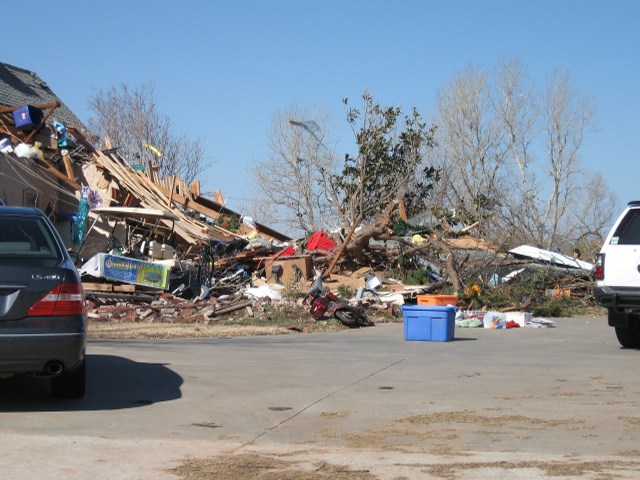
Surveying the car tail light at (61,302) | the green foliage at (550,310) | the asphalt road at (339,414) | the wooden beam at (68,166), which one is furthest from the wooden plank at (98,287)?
the car tail light at (61,302)

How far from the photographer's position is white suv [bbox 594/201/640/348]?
12055mm

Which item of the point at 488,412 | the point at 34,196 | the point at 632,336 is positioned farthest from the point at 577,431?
the point at 34,196

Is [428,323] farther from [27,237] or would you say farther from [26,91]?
[26,91]

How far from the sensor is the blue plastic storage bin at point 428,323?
561 inches

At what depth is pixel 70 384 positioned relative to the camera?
7.82 metres

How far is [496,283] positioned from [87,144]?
527 inches

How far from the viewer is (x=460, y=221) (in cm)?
2845

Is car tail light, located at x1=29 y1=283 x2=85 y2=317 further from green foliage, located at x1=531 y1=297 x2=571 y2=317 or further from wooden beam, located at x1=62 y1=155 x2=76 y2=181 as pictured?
wooden beam, located at x1=62 y1=155 x2=76 y2=181

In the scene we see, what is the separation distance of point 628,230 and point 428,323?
349 centimetres

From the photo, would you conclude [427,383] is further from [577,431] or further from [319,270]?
[319,270]

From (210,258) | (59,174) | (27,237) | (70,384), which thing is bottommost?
(70,384)

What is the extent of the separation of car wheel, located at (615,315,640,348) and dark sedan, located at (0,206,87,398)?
27.9 ft

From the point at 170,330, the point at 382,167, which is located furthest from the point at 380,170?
the point at 170,330

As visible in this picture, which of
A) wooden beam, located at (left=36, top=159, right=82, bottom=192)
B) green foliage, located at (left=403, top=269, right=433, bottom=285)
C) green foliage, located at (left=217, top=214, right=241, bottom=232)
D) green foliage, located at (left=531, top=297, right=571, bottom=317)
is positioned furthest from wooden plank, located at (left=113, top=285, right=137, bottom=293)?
green foliage, located at (left=531, top=297, right=571, bottom=317)
